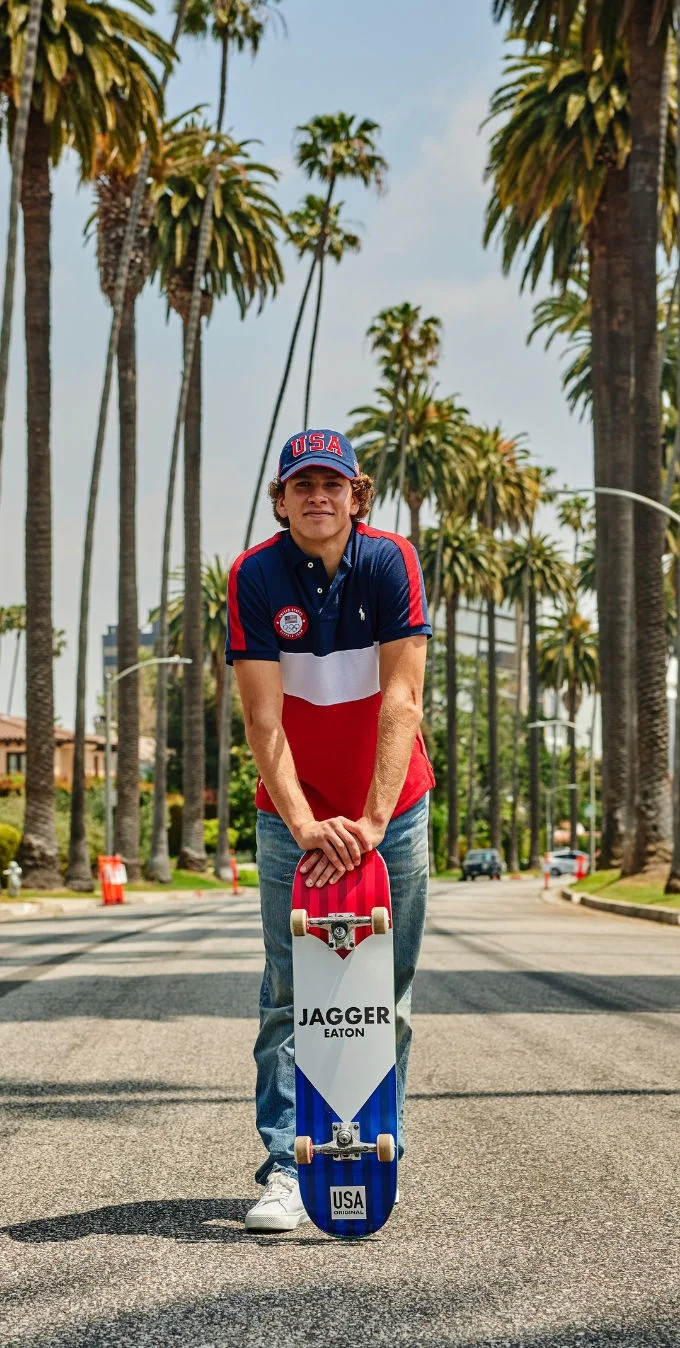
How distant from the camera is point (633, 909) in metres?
25.5

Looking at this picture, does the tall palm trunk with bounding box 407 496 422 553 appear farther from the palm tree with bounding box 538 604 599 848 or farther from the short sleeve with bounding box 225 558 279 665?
the short sleeve with bounding box 225 558 279 665

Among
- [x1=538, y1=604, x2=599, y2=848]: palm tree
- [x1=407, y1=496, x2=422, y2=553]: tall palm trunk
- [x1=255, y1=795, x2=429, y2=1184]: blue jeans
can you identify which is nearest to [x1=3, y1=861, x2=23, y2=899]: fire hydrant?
[x1=255, y1=795, x2=429, y2=1184]: blue jeans

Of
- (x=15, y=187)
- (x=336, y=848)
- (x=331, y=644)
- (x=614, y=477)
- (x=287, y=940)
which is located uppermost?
(x=15, y=187)

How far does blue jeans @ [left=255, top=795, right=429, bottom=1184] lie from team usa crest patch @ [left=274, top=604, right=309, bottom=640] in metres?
0.53

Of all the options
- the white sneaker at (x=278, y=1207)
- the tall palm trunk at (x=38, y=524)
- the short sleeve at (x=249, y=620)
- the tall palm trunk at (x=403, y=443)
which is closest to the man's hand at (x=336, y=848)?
the short sleeve at (x=249, y=620)

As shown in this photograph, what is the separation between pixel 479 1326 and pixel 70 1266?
1.14 meters

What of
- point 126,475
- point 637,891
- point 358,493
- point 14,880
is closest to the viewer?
point 358,493

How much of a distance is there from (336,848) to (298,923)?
8.8 inches

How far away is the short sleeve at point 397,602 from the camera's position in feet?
15.0

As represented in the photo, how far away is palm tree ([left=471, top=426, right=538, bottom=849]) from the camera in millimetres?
80750

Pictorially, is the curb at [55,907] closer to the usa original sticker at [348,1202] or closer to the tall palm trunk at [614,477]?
the tall palm trunk at [614,477]

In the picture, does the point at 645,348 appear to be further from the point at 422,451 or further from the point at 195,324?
the point at 422,451

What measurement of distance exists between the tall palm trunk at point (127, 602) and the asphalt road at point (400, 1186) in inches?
1330

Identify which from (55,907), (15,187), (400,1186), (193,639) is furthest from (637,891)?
(193,639)
